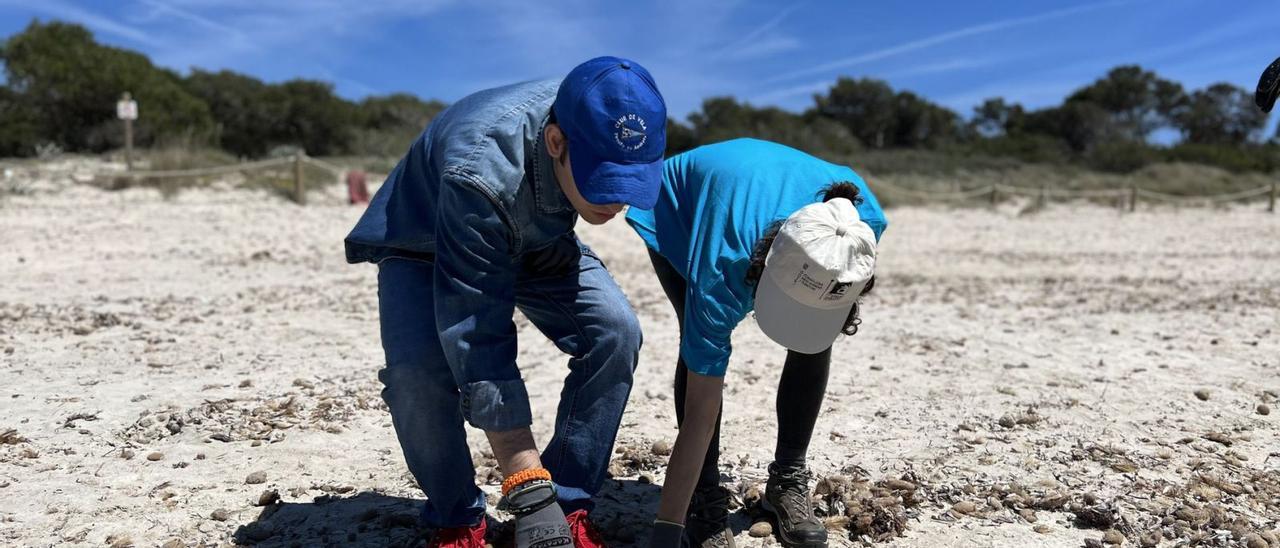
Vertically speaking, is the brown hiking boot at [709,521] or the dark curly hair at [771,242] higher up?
the dark curly hair at [771,242]

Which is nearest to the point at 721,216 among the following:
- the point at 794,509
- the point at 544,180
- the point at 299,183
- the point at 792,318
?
the point at 792,318

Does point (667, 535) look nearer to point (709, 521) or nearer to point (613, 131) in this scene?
point (709, 521)

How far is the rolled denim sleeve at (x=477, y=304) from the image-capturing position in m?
1.77

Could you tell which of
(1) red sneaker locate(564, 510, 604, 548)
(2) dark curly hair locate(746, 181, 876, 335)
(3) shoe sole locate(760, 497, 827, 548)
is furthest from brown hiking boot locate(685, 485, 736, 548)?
(2) dark curly hair locate(746, 181, 876, 335)

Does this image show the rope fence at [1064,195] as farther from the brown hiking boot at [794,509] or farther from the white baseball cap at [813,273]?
the white baseball cap at [813,273]

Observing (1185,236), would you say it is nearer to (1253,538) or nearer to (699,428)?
(1253,538)

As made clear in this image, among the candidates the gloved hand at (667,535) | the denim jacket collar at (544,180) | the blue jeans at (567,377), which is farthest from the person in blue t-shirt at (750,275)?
the denim jacket collar at (544,180)

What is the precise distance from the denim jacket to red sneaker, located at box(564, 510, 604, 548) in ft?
1.49

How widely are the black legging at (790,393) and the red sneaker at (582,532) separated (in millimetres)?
343

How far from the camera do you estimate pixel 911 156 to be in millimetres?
31719

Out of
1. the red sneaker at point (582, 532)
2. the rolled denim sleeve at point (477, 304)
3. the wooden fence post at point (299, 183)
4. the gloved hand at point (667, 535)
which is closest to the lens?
the rolled denim sleeve at point (477, 304)

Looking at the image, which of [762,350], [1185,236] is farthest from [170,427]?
[1185,236]

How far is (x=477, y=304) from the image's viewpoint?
5.90 ft

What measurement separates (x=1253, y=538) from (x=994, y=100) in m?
50.2
